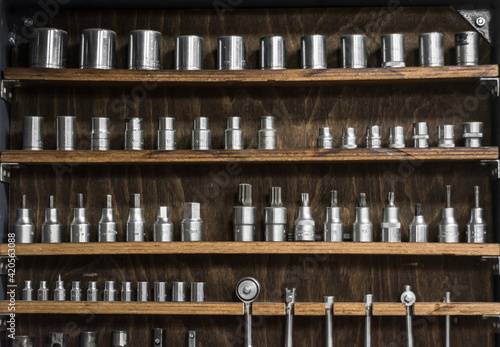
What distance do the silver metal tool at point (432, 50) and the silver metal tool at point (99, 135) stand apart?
139 centimetres

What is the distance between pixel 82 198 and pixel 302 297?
1069 mm

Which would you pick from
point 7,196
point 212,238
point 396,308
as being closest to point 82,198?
point 7,196

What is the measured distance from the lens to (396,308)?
10.2ft

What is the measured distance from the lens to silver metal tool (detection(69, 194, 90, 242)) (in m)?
3.18

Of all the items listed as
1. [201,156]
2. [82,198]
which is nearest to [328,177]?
[201,156]

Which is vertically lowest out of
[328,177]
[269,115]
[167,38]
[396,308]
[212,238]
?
[396,308]

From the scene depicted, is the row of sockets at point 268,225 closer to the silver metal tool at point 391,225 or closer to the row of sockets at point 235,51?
the silver metal tool at point 391,225

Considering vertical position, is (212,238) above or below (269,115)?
below

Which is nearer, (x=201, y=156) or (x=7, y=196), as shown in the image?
(x=201, y=156)

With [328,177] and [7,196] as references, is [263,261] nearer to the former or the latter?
Result: [328,177]

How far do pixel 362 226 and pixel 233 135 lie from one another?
0.67 meters

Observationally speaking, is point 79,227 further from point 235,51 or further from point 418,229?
point 418,229

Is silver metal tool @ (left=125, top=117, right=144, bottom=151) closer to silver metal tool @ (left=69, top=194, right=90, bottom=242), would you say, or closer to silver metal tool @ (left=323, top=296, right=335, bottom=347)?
silver metal tool @ (left=69, top=194, right=90, bottom=242)

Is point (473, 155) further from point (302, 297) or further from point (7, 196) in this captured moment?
point (7, 196)
